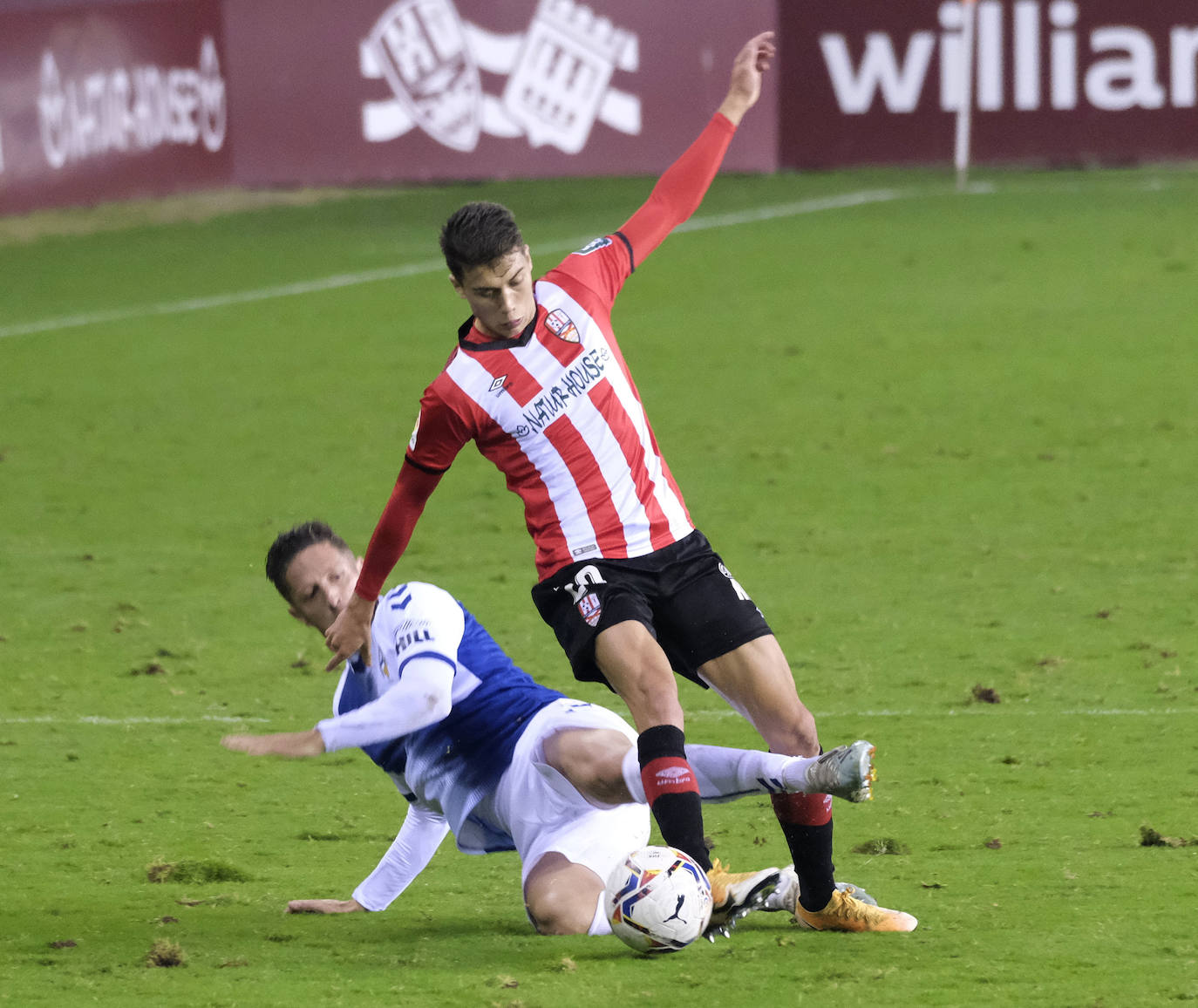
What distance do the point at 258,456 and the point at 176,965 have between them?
801cm

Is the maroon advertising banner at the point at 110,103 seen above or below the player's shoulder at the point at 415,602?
above

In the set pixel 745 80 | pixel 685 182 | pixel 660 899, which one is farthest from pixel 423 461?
pixel 745 80

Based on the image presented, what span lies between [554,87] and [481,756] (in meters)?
15.5

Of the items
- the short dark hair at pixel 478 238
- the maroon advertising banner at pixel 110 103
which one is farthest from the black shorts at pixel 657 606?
the maroon advertising banner at pixel 110 103

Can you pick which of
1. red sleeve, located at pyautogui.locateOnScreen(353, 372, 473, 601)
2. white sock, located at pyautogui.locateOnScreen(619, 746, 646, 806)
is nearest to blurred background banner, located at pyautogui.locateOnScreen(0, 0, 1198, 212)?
red sleeve, located at pyautogui.locateOnScreen(353, 372, 473, 601)

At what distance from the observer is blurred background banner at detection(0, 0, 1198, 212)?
19344 mm

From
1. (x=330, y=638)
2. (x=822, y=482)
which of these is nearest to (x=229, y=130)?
(x=822, y=482)

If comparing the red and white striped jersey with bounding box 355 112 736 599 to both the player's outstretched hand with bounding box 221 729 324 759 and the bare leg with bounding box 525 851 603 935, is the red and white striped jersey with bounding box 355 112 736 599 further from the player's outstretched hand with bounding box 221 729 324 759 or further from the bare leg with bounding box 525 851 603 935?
the bare leg with bounding box 525 851 603 935

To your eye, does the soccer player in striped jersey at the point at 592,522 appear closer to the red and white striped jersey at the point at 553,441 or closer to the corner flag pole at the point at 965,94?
the red and white striped jersey at the point at 553,441

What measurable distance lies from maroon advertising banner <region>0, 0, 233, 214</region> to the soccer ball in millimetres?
15472

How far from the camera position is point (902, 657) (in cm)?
846

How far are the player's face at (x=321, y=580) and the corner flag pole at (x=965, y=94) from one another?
1530cm

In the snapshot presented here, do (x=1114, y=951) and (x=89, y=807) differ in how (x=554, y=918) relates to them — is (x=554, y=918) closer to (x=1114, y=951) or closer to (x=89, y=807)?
(x=1114, y=951)

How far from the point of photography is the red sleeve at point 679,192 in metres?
5.75
